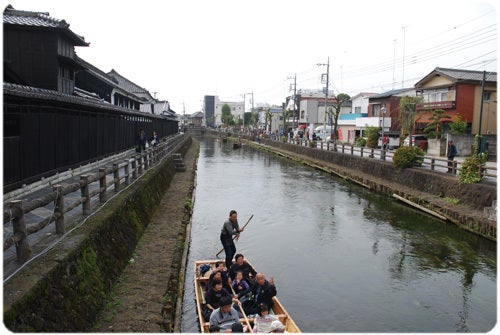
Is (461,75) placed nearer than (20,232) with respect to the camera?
No

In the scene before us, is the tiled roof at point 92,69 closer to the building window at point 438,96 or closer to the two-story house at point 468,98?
the two-story house at point 468,98

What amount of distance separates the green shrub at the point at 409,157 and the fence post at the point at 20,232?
75.3 feet

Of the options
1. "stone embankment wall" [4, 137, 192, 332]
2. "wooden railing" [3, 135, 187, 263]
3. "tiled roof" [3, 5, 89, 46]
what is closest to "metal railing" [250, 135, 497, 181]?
"stone embankment wall" [4, 137, 192, 332]

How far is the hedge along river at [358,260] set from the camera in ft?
35.1

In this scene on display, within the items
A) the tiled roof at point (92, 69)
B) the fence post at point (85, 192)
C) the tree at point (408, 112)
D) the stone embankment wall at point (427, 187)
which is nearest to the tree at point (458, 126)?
the tree at point (408, 112)

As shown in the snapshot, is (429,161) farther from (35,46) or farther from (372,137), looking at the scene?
(35,46)

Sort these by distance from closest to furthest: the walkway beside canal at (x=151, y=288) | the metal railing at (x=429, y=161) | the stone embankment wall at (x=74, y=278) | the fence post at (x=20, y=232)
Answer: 1. the stone embankment wall at (x=74, y=278)
2. the fence post at (x=20, y=232)
3. the walkway beside canal at (x=151, y=288)
4. the metal railing at (x=429, y=161)

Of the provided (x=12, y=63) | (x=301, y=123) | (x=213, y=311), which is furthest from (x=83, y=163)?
(x=301, y=123)

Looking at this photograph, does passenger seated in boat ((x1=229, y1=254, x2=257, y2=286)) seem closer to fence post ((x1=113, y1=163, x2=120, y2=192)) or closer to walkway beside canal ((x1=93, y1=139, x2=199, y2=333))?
walkway beside canal ((x1=93, y1=139, x2=199, y2=333))

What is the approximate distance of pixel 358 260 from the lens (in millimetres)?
14953

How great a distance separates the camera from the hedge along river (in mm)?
10703

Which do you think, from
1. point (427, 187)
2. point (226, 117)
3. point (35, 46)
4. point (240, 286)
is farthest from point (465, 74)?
point (226, 117)

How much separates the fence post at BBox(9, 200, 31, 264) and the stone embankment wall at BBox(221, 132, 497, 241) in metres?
15.9

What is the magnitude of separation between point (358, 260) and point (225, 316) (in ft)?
25.3
